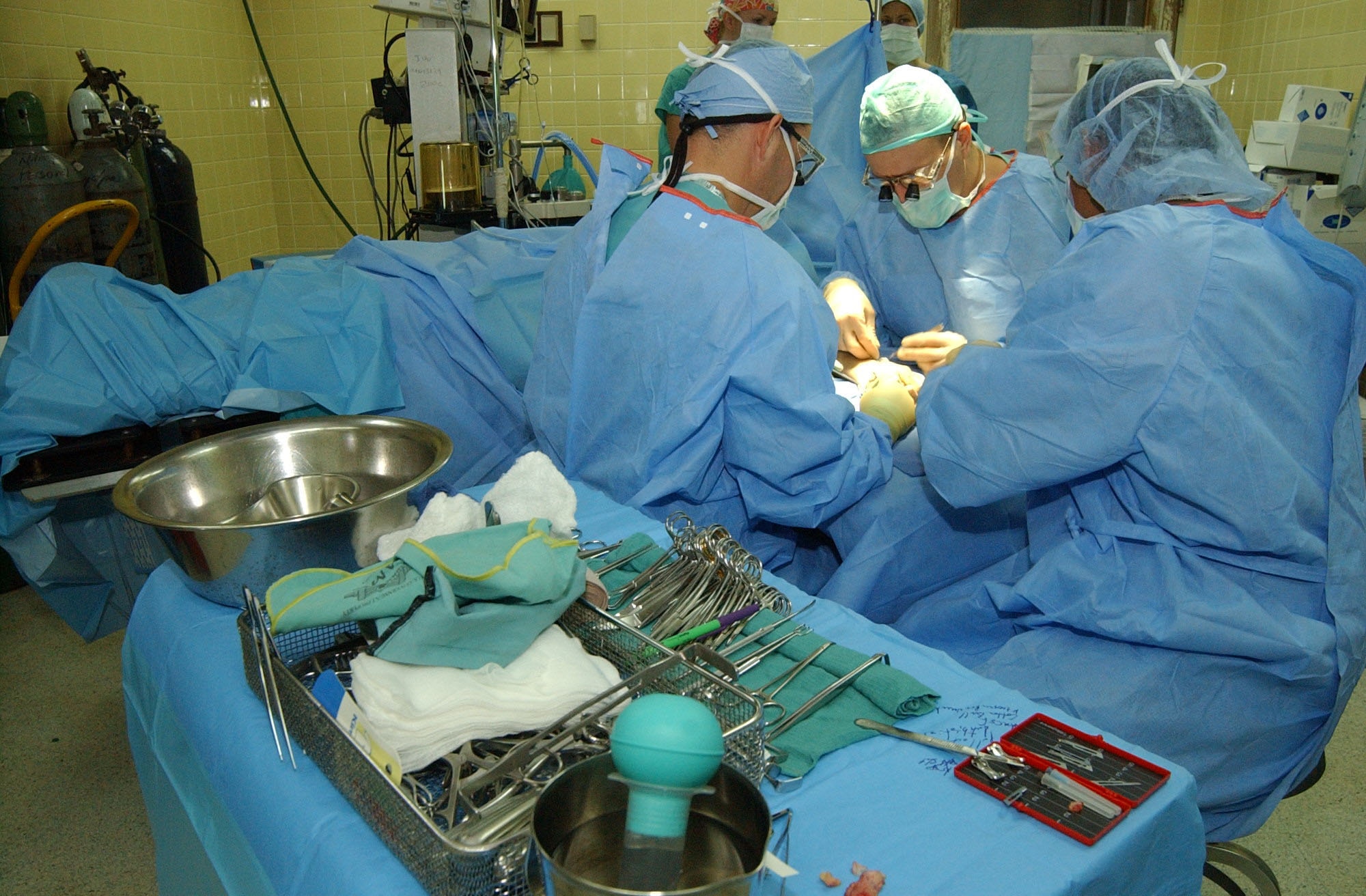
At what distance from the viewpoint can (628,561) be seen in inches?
58.4

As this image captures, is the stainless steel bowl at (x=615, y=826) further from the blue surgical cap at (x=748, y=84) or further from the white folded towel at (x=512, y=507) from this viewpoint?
the blue surgical cap at (x=748, y=84)

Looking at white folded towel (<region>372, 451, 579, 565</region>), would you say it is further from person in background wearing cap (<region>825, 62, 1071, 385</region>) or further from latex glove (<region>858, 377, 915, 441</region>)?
person in background wearing cap (<region>825, 62, 1071, 385</region>)

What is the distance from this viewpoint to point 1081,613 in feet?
5.49

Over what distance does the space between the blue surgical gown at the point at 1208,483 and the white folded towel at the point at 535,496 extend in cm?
83

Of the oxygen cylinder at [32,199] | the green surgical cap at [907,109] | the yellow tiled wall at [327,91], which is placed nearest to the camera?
the green surgical cap at [907,109]

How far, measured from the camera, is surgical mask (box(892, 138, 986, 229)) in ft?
8.54

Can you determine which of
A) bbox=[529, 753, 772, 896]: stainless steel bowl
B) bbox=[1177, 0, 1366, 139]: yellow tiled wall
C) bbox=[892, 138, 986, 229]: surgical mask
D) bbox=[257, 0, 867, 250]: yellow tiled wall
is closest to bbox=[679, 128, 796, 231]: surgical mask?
bbox=[892, 138, 986, 229]: surgical mask

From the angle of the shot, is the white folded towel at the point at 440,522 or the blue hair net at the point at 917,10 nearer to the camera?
the white folded towel at the point at 440,522

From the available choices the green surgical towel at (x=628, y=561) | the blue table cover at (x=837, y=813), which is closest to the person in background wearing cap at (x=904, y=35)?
the green surgical towel at (x=628, y=561)

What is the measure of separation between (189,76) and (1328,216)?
5.81 meters

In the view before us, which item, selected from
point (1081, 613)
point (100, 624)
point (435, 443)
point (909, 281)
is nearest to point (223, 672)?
point (435, 443)

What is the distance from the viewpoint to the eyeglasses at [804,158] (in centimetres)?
225

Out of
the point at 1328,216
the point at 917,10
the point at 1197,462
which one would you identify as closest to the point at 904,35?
the point at 917,10

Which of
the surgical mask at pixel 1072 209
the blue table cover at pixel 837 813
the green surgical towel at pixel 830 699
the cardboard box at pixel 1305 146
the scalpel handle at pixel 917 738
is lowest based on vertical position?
the blue table cover at pixel 837 813
